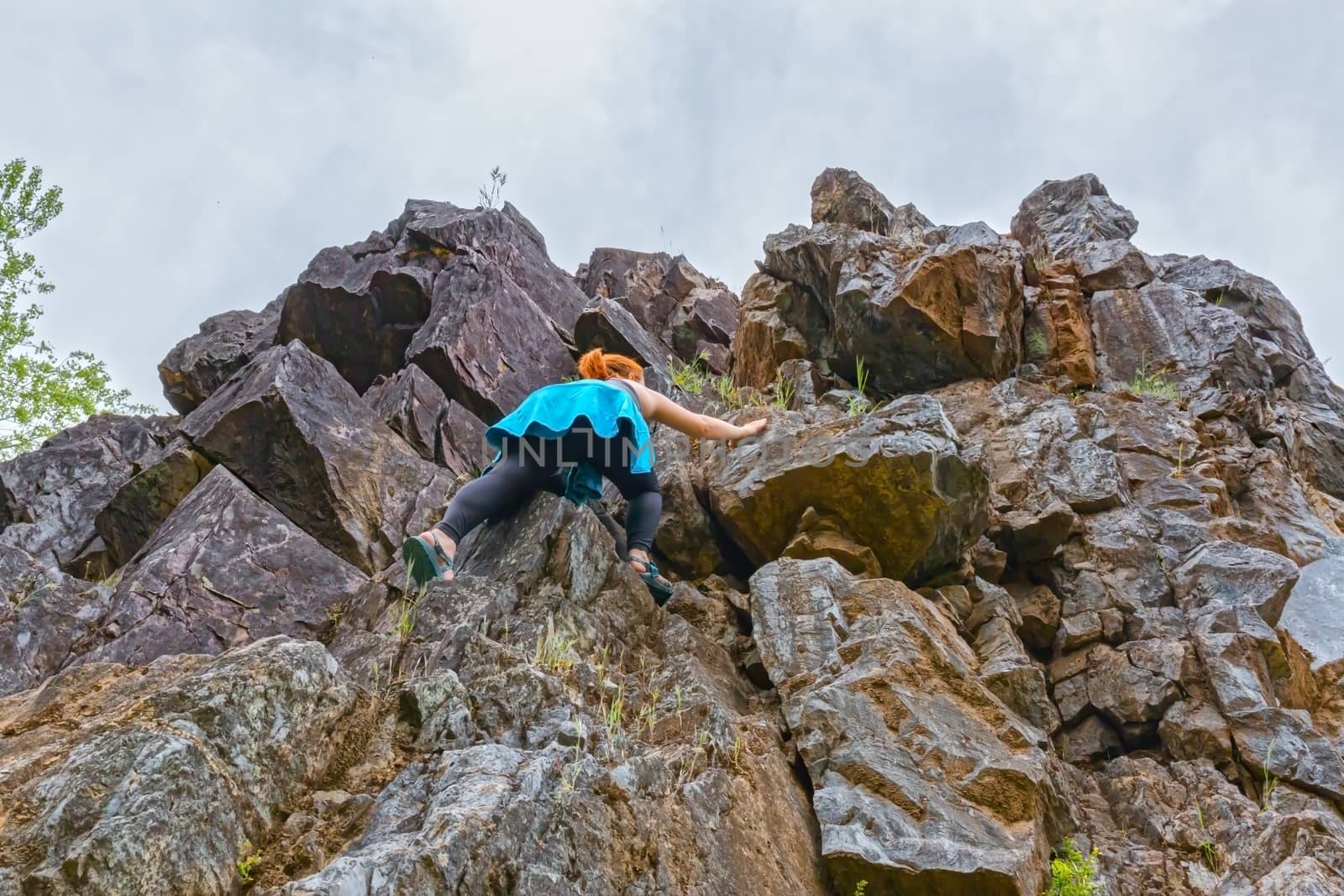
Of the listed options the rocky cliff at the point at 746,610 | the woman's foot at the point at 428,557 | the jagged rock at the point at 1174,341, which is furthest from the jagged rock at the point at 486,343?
the jagged rock at the point at 1174,341

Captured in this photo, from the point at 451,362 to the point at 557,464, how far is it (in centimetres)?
501

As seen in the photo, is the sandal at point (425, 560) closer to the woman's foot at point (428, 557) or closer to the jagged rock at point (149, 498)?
the woman's foot at point (428, 557)

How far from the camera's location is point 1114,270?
41.3 ft

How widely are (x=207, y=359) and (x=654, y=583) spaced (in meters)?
10.3

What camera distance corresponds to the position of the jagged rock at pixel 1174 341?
441 inches

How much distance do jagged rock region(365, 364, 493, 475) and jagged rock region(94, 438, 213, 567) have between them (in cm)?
Answer: 193

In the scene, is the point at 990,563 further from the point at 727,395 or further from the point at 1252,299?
the point at 1252,299

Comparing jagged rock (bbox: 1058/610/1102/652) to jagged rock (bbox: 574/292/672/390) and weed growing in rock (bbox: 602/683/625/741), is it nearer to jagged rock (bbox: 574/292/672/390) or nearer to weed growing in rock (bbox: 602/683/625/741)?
weed growing in rock (bbox: 602/683/625/741)

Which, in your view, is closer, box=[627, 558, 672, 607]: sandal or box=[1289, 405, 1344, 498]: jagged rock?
box=[627, 558, 672, 607]: sandal

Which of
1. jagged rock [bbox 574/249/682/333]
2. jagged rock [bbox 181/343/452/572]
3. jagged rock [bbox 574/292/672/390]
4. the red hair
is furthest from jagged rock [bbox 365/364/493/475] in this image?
jagged rock [bbox 574/249/682/333]

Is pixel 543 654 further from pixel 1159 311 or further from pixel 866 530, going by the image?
pixel 1159 311

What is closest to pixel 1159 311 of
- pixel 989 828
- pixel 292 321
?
pixel 989 828

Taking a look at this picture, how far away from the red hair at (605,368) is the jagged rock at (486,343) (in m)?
3.94

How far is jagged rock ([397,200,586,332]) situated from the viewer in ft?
45.4
